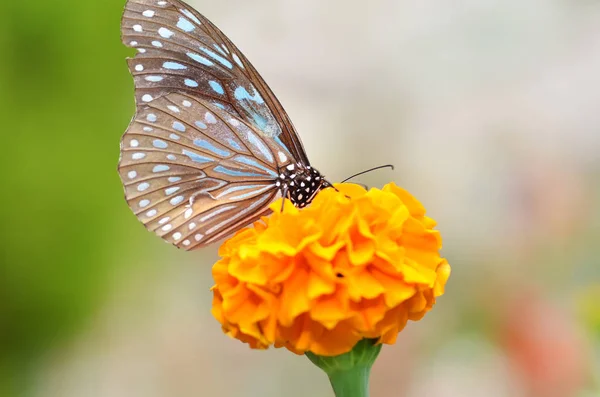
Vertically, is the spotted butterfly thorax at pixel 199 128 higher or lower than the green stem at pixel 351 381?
higher

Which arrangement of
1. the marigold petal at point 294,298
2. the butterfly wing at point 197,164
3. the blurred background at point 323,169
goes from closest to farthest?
the marigold petal at point 294,298, the butterfly wing at point 197,164, the blurred background at point 323,169

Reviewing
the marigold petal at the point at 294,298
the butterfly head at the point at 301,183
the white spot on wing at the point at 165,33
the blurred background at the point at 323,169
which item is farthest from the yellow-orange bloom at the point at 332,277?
the blurred background at the point at 323,169

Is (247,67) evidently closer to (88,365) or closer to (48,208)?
(48,208)

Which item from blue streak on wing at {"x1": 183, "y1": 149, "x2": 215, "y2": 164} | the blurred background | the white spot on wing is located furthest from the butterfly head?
the blurred background

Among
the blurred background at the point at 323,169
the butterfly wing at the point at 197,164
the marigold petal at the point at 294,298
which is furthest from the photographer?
the blurred background at the point at 323,169

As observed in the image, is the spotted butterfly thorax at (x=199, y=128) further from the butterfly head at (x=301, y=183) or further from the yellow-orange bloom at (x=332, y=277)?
the yellow-orange bloom at (x=332, y=277)

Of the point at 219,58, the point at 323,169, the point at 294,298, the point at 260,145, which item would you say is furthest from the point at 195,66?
the point at 323,169
